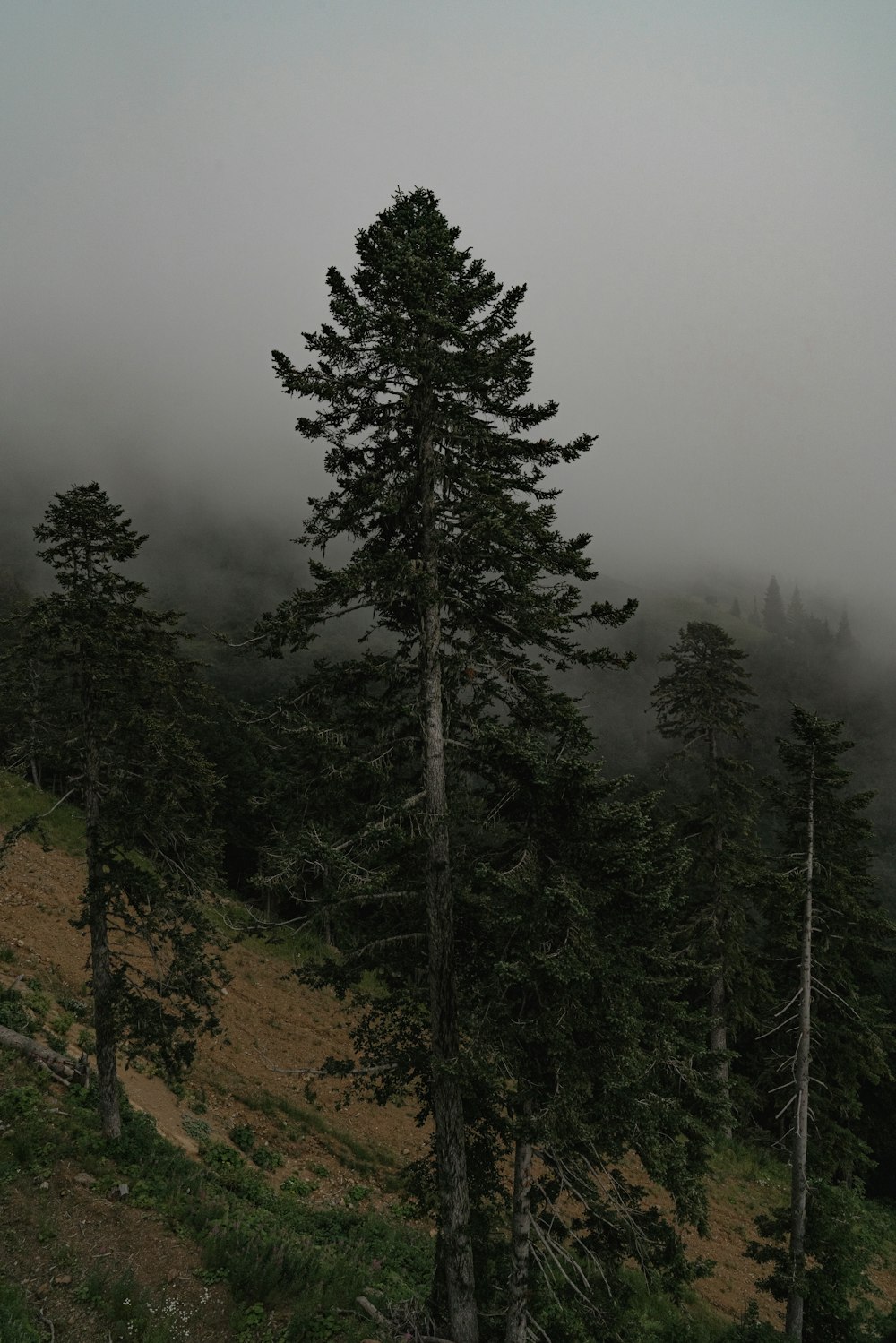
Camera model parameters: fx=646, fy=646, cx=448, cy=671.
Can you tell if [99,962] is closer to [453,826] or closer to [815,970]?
[453,826]

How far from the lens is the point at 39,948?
20406 millimetres

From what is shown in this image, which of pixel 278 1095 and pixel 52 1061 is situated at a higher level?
pixel 52 1061

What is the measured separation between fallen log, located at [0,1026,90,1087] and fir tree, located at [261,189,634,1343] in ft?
30.4

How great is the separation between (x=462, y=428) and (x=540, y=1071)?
8.66 m

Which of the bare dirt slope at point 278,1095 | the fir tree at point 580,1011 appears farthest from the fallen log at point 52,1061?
the fir tree at point 580,1011

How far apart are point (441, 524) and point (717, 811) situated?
20.3m

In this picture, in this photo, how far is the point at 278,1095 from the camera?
19.5m

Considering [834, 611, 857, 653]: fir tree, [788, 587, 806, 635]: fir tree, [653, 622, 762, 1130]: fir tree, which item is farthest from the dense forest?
[788, 587, 806, 635]: fir tree

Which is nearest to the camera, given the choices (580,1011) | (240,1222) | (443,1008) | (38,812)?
(580,1011)

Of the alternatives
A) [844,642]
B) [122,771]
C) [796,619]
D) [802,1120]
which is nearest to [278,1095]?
[122,771]

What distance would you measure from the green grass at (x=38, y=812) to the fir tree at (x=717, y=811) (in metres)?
26.4

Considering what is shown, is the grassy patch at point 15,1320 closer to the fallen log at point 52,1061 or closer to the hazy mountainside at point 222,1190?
the hazy mountainside at point 222,1190

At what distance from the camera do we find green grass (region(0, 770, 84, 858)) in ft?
93.4

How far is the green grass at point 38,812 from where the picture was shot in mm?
28469
